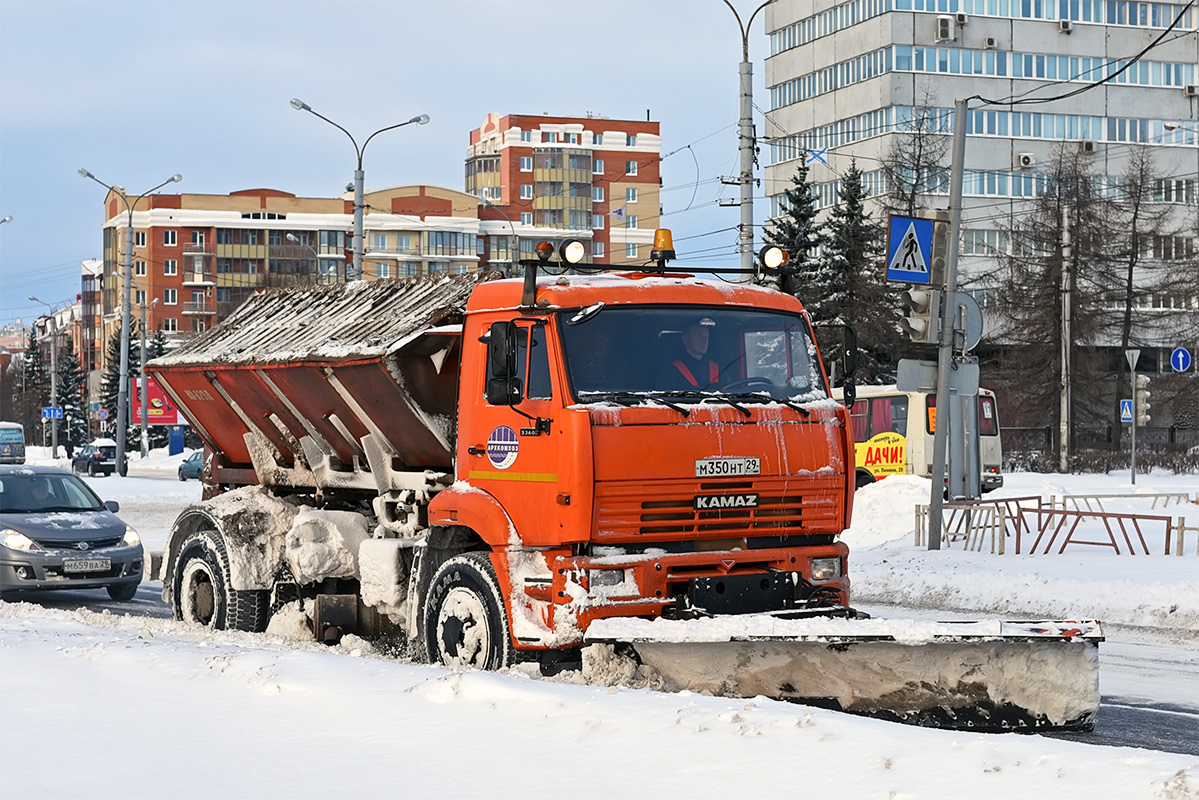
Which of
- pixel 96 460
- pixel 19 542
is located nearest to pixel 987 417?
pixel 19 542

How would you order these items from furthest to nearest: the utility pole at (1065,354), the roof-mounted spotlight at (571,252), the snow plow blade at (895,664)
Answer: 1. the utility pole at (1065,354)
2. the roof-mounted spotlight at (571,252)
3. the snow plow blade at (895,664)

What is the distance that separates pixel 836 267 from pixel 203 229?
75.6 meters

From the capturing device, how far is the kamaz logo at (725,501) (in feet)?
28.2

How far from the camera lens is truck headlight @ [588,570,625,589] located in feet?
27.5

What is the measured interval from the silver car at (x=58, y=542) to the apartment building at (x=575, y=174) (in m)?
110

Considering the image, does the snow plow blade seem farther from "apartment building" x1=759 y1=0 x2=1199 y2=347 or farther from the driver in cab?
"apartment building" x1=759 y1=0 x2=1199 y2=347

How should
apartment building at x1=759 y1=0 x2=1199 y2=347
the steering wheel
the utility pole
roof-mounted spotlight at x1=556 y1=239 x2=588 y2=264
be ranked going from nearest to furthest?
1. the steering wheel
2. roof-mounted spotlight at x1=556 y1=239 x2=588 y2=264
3. the utility pole
4. apartment building at x1=759 y1=0 x2=1199 y2=347

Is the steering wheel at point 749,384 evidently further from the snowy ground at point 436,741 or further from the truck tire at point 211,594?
the truck tire at point 211,594

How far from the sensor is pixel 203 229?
12044 cm

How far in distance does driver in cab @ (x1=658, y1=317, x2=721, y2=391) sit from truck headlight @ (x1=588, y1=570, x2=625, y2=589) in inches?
45.3

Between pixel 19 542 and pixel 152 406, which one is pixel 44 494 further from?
pixel 152 406

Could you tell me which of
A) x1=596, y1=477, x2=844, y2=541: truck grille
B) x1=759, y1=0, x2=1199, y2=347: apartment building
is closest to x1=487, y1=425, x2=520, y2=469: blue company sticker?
x1=596, y1=477, x2=844, y2=541: truck grille

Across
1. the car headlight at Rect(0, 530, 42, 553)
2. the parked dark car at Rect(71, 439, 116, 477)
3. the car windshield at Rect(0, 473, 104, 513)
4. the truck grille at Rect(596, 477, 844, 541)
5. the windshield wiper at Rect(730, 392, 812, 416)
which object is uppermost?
the windshield wiper at Rect(730, 392, 812, 416)

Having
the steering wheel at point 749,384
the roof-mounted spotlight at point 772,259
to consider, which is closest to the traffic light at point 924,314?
the roof-mounted spotlight at point 772,259
